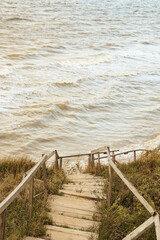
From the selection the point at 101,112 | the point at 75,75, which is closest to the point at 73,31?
the point at 75,75

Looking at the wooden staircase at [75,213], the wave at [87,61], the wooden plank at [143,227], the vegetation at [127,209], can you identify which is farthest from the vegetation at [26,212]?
the wave at [87,61]

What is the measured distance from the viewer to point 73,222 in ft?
17.9

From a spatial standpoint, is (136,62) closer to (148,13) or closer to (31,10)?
(31,10)

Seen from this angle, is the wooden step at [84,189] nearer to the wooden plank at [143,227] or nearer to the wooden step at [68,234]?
the wooden step at [68,234]

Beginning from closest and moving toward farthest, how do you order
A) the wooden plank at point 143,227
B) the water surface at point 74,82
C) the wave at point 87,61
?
the wooden plank at point 143,227 < the water surface at point 74,82 < the wave at point 87,61

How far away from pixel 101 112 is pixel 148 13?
53836 millimetres

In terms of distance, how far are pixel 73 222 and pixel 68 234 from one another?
1.77ft

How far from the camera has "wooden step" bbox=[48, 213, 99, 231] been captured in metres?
5.27

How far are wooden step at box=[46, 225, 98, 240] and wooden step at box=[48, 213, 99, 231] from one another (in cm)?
25

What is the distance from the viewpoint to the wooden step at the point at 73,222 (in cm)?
527

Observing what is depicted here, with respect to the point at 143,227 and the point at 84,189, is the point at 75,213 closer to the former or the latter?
the point at 84,189

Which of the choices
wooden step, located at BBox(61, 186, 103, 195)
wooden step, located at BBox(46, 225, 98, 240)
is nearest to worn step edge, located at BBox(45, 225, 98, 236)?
wooden step, located at BBox(46, 225, 98, 240)

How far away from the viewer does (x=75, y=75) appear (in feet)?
94.4

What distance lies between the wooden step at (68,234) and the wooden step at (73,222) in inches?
9.9
